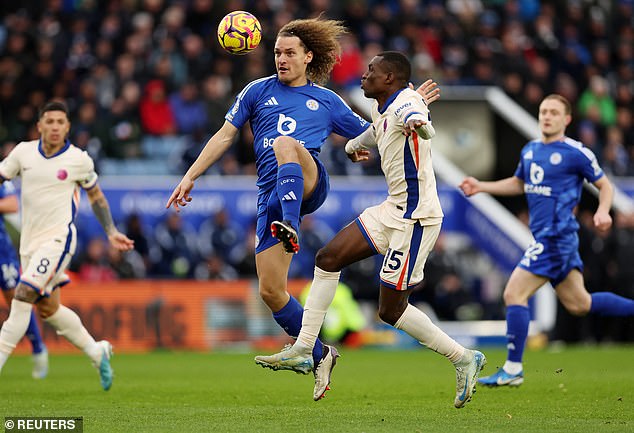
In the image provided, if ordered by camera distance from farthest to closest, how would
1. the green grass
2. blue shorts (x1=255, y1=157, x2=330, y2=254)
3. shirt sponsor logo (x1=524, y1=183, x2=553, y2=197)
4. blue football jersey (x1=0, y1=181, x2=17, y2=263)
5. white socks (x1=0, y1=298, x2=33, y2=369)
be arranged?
blue football jersey (x1=0, y1=181, x2=17, y2=263)
shirt sponsor logo (x1=524, y1=183, x2=553, y2=197)
white socks (x1=0, y1=298, x2=33, y2=369)
blue shorts (x1=255, y1=157, x2=330, y2=254)
the green grass

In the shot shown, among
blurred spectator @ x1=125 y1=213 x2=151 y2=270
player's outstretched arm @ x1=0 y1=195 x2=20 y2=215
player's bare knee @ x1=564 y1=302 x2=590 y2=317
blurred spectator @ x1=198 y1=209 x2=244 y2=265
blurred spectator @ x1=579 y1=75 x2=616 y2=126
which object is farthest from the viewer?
blurred spectator @ x1=579 y1=75 x2=616 y2=126

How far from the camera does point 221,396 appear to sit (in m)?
9.98

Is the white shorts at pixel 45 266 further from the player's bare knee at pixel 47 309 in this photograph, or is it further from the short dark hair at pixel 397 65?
the short dark hair at pixel 397 65

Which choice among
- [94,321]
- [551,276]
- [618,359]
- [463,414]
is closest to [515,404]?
[463,414]

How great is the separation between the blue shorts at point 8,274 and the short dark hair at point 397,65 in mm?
5452

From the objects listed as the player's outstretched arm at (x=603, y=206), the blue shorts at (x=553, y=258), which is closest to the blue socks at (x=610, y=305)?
the blue shorts at (x=553, y=258)

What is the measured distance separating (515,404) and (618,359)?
20.9ft

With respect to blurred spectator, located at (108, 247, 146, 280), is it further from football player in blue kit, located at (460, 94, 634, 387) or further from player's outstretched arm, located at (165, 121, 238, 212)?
player's outstretched arm, located at (165, 121, 238, 212)

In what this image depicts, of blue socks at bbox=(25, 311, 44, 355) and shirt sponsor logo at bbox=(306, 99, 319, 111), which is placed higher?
shirt sponsor logo at bbox=(306, 99, 319, 111)

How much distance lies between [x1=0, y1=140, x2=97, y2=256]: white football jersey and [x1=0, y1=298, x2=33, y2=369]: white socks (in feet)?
1.86

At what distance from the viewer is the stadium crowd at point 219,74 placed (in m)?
18.9

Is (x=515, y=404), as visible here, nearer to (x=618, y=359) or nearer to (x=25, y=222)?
(x=25, y=222)

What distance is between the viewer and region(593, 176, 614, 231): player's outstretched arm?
10.2m

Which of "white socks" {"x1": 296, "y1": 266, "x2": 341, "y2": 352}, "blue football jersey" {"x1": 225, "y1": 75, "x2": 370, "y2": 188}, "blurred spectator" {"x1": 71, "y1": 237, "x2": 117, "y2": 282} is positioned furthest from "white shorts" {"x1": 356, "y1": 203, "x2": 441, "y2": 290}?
"blurred spectator" {"x1": 71, "y1": 237, "x2": 117, "y2": 282}
